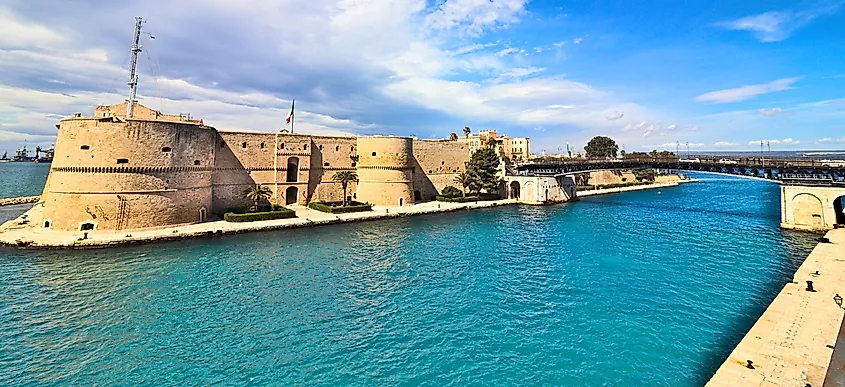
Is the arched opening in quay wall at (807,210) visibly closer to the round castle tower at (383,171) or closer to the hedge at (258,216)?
the round castle tower at (383,171)

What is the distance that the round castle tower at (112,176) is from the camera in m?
28.8

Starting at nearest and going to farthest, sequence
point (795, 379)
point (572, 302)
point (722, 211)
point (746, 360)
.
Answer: point (795, 379), point (746, 360), point (572, 302), point (722, 211)

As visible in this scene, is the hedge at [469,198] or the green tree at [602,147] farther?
Result: the green tree at [602,147]

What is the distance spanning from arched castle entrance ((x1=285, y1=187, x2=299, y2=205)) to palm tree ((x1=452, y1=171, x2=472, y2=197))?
72.3ft

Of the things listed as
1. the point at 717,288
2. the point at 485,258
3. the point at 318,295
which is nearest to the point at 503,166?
the point at 485,258

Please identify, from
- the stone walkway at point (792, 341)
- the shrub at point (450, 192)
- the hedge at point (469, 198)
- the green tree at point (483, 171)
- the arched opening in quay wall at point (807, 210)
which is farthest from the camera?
the green tree at point (483, 171)

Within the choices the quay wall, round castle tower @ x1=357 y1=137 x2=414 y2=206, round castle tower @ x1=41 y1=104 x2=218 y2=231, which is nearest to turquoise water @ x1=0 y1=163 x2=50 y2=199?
round castle tower @ x1=41 y1=104 x2=218 y2=231

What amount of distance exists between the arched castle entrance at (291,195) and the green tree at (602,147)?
85271mm

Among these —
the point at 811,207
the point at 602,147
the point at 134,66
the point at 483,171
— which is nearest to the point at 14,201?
the point at 134,66

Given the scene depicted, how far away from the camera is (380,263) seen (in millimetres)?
23078

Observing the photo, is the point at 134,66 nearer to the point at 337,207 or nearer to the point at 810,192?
the point at 337,207

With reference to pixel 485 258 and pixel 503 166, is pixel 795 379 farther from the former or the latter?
pixel 503 166

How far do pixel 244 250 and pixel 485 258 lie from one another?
52.1ft

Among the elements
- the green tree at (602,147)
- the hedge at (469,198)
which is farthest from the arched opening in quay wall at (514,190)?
the green tree at (602,147)
